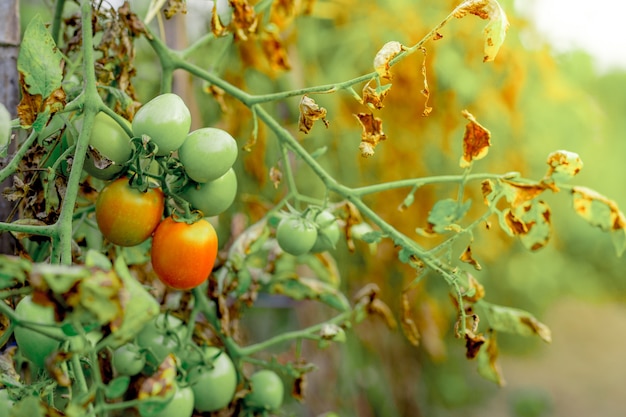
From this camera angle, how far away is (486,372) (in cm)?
76

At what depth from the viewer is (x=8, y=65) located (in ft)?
2.46

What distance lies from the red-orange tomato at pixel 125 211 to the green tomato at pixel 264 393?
27 cm

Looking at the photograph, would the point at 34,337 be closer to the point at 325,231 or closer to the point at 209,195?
the point at 209,195

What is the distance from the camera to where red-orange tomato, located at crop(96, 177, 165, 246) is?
576mm

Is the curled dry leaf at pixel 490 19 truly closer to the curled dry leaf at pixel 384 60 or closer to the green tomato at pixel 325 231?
the curled dry leaf at pixel 384 60

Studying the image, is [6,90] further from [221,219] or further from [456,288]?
[221,219]

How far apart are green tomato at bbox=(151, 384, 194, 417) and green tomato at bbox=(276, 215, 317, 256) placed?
0.17 metres

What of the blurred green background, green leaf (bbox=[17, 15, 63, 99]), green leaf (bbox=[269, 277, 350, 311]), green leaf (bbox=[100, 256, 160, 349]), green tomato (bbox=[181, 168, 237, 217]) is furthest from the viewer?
the blurred green background

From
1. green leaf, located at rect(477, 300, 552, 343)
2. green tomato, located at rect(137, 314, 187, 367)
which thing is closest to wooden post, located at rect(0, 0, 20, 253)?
green tomato, located at rect(137, 314, 187, 367)

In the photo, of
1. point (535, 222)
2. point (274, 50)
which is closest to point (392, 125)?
point (274, 50)

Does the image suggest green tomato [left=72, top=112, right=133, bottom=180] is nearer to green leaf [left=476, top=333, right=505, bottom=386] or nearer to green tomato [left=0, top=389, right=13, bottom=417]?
green tomato [left=0, top=389, right=13, bottom=417]

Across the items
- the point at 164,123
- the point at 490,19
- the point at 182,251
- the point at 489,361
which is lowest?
the point at 489,361

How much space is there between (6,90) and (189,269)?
0.32 m

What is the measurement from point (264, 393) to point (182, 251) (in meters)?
0.26
